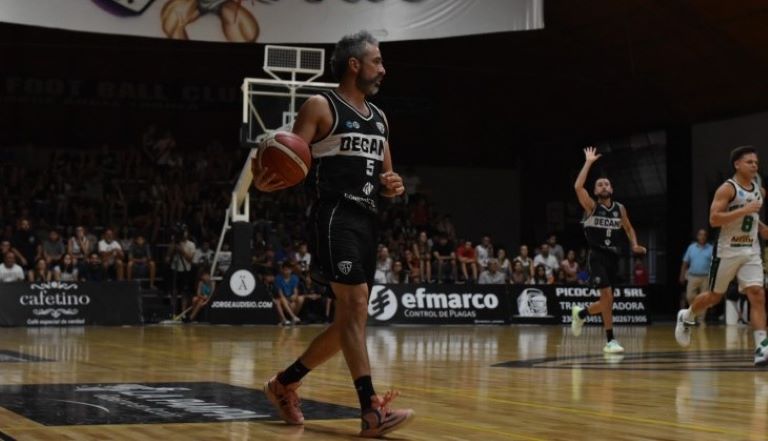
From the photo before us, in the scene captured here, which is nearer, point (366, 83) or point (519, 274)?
point (366, 83)

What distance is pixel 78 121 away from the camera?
31.4 metres

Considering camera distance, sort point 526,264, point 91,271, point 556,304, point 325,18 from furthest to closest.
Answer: point 526,264 < point 556,304 < point 325,18 < point 91,271

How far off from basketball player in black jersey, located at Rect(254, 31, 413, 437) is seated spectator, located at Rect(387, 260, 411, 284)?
17674 mm

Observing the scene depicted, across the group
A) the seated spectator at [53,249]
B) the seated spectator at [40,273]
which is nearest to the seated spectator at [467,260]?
the seated spectator at [53,249]

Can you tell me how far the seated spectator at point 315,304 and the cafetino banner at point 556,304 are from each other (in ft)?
12.4

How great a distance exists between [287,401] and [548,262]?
20729 mm

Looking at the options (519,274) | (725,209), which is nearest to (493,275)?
(519,274)

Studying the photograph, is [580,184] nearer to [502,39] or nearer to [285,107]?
[285,107]

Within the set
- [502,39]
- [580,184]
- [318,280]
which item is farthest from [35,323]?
[318,280]

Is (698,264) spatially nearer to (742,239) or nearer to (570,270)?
(570,270)

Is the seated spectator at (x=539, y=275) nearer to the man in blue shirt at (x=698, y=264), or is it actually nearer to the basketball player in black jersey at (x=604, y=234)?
the man in blue shirt at (x=698, y=264)

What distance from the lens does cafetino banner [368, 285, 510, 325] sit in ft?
75.0

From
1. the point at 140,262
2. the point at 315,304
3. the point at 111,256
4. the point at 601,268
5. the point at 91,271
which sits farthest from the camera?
the point at 140,262

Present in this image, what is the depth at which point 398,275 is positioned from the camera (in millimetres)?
24719
